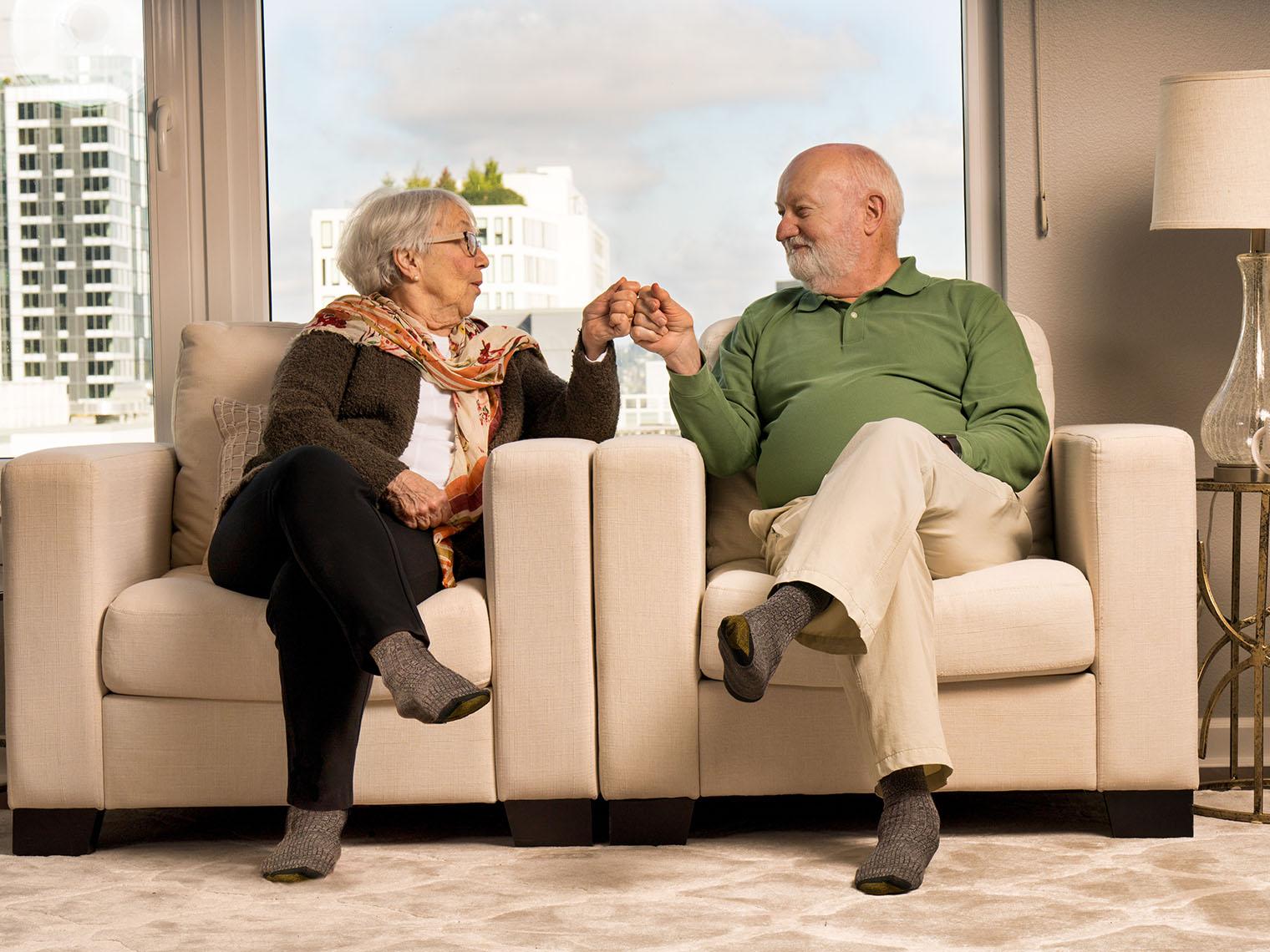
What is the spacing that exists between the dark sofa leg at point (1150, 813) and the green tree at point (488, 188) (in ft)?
6.12

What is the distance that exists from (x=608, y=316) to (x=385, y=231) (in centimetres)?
46

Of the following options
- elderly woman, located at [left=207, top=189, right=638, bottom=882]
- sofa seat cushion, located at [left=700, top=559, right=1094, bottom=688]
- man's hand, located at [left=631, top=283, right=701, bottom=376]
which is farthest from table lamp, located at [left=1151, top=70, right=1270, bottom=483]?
elderly woman, located at [left=207, top=189, right=638, bottom=882]

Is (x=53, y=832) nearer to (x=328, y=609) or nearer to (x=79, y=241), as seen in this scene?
(x=328, y=609)

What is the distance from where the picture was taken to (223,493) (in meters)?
2.53

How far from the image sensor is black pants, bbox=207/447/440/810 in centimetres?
189

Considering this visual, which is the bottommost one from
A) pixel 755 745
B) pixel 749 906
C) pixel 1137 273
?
pixel 749 906

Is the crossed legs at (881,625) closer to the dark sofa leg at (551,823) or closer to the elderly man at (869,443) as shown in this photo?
the elderly man at (869,443)

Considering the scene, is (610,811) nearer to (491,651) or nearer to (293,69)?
(491,651)

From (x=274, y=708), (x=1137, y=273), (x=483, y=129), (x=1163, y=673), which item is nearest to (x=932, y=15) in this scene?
(x=1137, y=273)

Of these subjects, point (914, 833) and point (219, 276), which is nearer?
point (914, 833)

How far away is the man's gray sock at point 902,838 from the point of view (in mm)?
1871

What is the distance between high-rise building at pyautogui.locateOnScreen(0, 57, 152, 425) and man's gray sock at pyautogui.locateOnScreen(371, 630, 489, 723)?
5.37ft

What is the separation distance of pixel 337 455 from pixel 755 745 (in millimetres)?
786

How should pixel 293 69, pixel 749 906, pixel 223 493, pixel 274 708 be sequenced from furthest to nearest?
pixel 293 69
pixel 223 493
pixel 274 708
pixel 749 906
